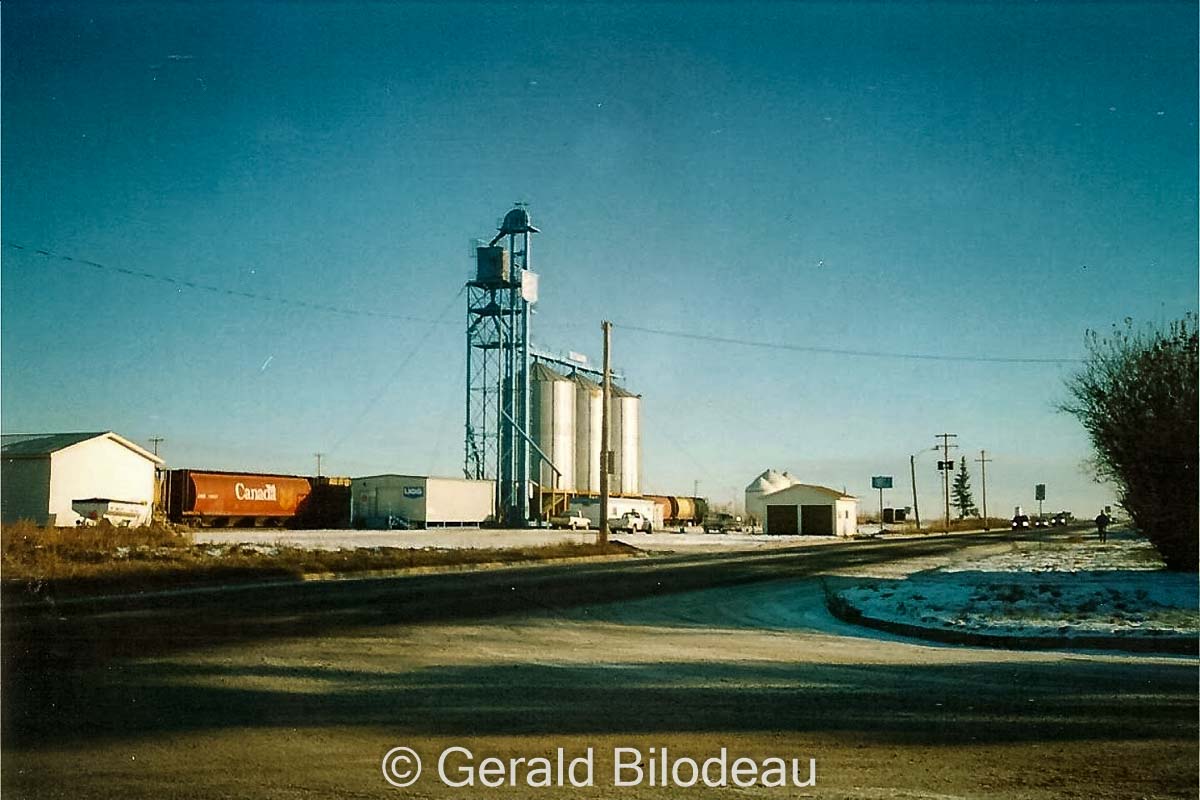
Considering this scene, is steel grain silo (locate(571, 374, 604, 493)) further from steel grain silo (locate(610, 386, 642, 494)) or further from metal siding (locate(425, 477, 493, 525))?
metal siding (locate(425, 477, 493, 525))

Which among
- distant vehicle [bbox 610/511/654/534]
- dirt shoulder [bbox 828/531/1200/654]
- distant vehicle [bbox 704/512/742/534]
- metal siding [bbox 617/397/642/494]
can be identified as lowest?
distant vehicle [bbox 704/512/742/534]

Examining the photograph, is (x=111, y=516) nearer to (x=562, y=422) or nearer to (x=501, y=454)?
(x=501, y=454)

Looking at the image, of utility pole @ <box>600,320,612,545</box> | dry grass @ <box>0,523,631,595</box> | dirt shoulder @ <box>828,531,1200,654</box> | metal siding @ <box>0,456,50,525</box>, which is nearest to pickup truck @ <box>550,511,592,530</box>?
utility pole @ <box>600,320,612,545</box>

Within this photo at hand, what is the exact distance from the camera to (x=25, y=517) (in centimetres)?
3934

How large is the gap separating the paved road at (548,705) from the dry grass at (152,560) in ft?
20.3

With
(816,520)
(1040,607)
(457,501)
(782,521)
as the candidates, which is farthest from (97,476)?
(782,521)

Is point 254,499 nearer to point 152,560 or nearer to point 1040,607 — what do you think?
point 152,560

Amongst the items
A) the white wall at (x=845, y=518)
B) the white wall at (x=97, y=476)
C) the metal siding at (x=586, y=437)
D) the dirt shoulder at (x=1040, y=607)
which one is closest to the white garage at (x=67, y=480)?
the white wall at (x=97, y=476)

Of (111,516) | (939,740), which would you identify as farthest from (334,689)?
(111,516)

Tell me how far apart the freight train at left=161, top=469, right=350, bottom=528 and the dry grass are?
53.5 feet

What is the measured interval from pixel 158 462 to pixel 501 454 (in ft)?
73.9

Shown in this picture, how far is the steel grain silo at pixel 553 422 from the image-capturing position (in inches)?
2773

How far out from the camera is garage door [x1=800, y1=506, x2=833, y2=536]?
7085 centimetres

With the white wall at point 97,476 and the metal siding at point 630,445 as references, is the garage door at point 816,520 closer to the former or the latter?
the metal siding at point 630,445
